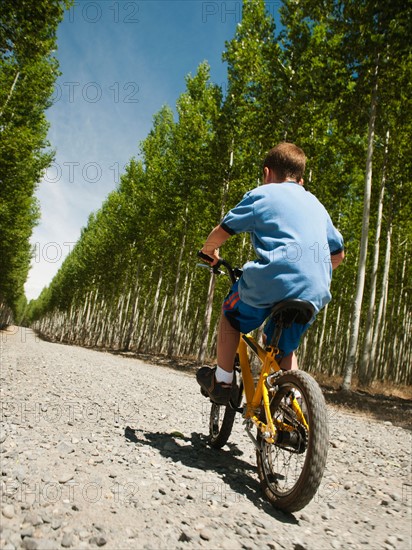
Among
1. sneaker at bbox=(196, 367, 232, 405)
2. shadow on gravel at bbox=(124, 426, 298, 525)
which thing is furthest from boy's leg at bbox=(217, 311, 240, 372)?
shadow on gravel at bbox=(124, 426, 298, 525)

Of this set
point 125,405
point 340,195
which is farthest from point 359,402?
point 340,195

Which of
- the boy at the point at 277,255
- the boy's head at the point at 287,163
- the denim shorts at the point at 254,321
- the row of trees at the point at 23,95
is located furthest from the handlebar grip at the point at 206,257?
the row of trees at the point at 23,95

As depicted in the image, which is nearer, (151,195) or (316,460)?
(316,460)

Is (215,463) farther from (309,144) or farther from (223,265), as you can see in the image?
(309,144)

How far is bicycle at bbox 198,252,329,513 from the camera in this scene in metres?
1.93

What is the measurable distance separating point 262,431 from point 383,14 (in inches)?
466

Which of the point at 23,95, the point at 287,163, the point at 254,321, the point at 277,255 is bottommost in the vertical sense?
the point at 254,321

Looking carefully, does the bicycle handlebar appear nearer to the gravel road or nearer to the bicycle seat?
the bicycle seat

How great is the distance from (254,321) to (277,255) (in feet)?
2.11

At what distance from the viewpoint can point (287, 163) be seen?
8.70 ft

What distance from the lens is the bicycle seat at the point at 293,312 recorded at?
2.14 metres

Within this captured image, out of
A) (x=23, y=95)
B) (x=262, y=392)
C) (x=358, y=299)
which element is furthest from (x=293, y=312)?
(x=23, y=95)

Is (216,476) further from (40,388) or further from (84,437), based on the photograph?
(40,388)

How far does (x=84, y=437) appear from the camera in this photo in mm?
2816
